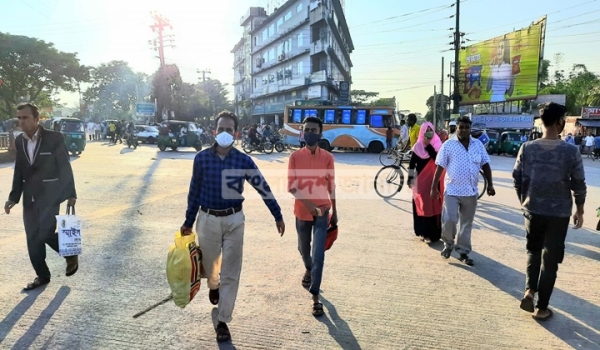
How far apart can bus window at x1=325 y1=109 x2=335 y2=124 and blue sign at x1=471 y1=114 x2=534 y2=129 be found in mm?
14713

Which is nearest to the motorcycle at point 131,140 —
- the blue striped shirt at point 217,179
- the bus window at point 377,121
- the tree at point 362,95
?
the bus window at point 377,121

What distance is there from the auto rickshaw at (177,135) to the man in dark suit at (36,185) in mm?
18863

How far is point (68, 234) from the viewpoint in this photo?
4035mm

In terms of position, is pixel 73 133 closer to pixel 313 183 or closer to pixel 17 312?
pixel 17 312

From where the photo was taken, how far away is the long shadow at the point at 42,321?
301 centimetres

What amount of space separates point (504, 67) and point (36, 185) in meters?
36.4

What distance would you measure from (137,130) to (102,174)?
19766 mm

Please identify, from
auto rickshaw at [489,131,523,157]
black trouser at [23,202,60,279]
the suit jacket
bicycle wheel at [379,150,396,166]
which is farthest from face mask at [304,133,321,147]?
auto rickshaw at [489,131,523,157]

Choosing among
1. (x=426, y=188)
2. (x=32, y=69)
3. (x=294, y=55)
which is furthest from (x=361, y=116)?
(x=32, y=69)

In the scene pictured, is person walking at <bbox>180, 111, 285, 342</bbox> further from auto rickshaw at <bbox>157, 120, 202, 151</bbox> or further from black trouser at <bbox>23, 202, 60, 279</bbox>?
auto rickshaw at <bbox>157, 120, 202, 151</bbox>

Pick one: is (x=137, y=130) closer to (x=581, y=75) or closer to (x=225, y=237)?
(x=225, y=237)

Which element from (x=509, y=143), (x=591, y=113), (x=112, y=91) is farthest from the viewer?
(x=112, y=91)

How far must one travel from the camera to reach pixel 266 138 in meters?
22.5

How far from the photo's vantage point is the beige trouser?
315 centimetres
